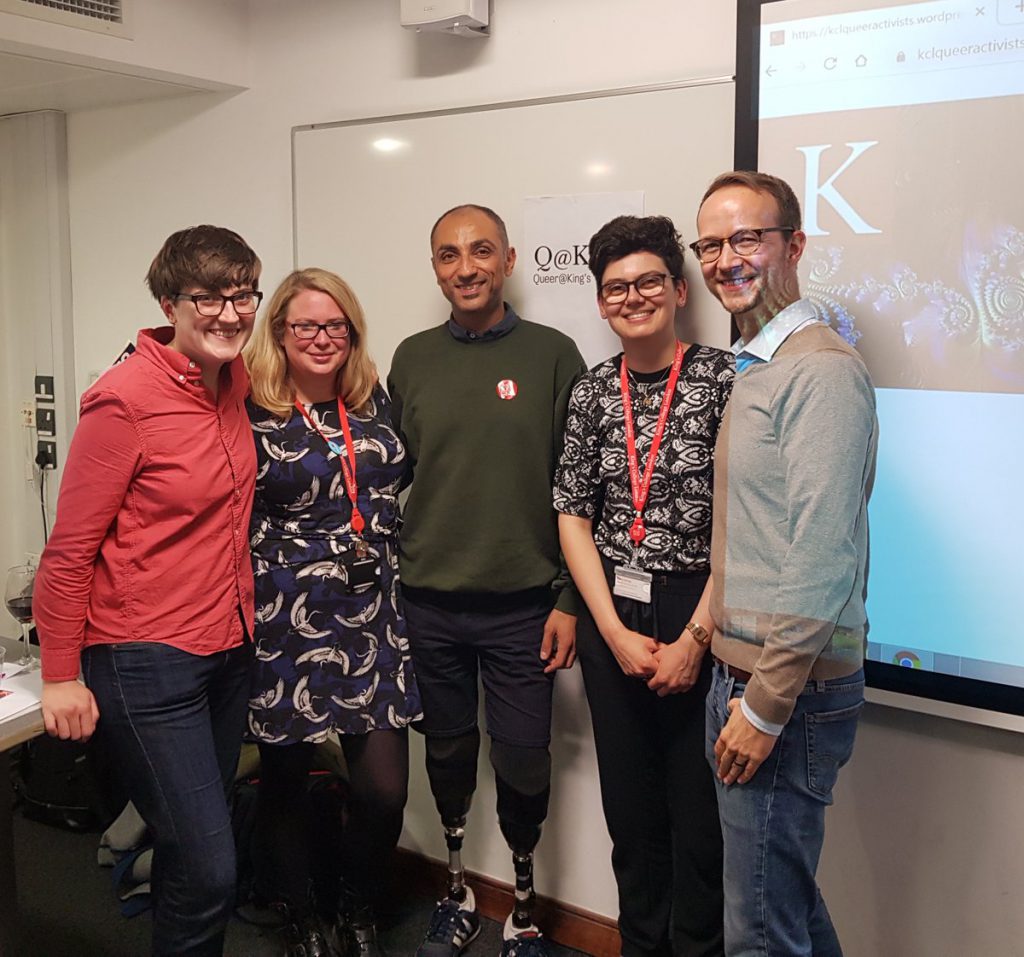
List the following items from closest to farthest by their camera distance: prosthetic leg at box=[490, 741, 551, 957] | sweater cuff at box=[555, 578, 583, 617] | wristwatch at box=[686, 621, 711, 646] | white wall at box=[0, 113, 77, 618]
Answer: wristwatch at box=[686, 621, 711, 646] → sweater cuff at box=[555, 578, 583, 617] → prosthetic leg at box=[490, 741, 551, 957] → white wall at box=[0, 113, 77, 618]

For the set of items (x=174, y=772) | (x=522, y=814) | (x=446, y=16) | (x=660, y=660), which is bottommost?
(x=522, y=814)

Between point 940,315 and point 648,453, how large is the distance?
635mm

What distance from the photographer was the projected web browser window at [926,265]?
1.74 m

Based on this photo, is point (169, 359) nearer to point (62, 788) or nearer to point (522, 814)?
point (522, 814)

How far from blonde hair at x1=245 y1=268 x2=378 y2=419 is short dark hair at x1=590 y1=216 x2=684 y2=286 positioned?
561mm

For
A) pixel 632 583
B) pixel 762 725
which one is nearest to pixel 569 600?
pixel 632 583

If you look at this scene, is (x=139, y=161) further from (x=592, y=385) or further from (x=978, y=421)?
(x=978, y=421)

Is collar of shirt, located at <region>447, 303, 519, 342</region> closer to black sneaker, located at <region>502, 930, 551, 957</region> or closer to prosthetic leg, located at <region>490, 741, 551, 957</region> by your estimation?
prosthetic leg, located at <region>490, 741, 551, 957</region>

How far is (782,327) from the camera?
1.49 meters

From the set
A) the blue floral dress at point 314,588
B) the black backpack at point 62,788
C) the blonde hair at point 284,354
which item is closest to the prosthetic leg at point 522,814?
the blue floral dress at point 314,588

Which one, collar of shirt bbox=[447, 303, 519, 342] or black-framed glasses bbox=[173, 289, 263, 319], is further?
collar of shirt bbox=[447, 303, 519, 342]

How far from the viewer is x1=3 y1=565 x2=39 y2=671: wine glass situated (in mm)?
1913

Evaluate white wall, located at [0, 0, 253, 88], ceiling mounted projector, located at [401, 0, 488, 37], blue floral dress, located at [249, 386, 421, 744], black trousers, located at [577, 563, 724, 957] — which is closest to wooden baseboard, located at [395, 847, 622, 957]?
black trousers, located at [577, 563, 724, 957]

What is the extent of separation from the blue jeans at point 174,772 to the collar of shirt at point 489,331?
901 millimetres
